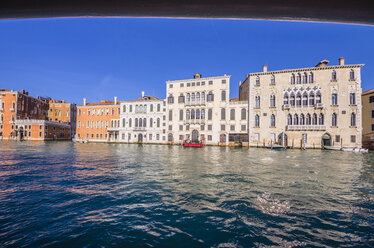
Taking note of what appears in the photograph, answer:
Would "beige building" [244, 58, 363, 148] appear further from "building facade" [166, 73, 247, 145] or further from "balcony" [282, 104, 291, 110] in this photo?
"building facade" [166, 73, 247, 145]

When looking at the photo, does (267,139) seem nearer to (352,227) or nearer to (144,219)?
(352,227)

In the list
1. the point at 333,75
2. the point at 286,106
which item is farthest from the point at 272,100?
the point at 333,75

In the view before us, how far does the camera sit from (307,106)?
2727 cm

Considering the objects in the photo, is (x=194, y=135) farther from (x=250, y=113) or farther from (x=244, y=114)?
(x=250, y=113)

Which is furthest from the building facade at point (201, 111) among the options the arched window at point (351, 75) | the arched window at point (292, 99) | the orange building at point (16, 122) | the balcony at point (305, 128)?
the orange building at point (16, 122)

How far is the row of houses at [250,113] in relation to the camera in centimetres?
2605

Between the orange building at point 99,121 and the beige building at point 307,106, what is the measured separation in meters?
29.0

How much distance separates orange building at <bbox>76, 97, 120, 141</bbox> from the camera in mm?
38062

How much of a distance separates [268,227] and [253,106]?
28.6 m

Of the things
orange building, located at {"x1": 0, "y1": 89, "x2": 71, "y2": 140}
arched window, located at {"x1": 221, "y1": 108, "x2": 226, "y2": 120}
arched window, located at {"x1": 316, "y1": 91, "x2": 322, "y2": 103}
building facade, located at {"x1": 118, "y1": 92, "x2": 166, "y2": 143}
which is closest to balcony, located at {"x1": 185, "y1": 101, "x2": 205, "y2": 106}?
arched window, located at {"x1": 221, "y1": 108, "x2": 226, "y2": 120}

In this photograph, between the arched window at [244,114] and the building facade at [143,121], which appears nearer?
the arched window at [244,114]

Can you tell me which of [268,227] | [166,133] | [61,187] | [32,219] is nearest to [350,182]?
[268,227]

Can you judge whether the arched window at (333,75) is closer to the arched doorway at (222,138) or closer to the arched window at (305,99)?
the arched window at (305,99)

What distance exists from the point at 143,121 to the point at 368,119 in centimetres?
3970
